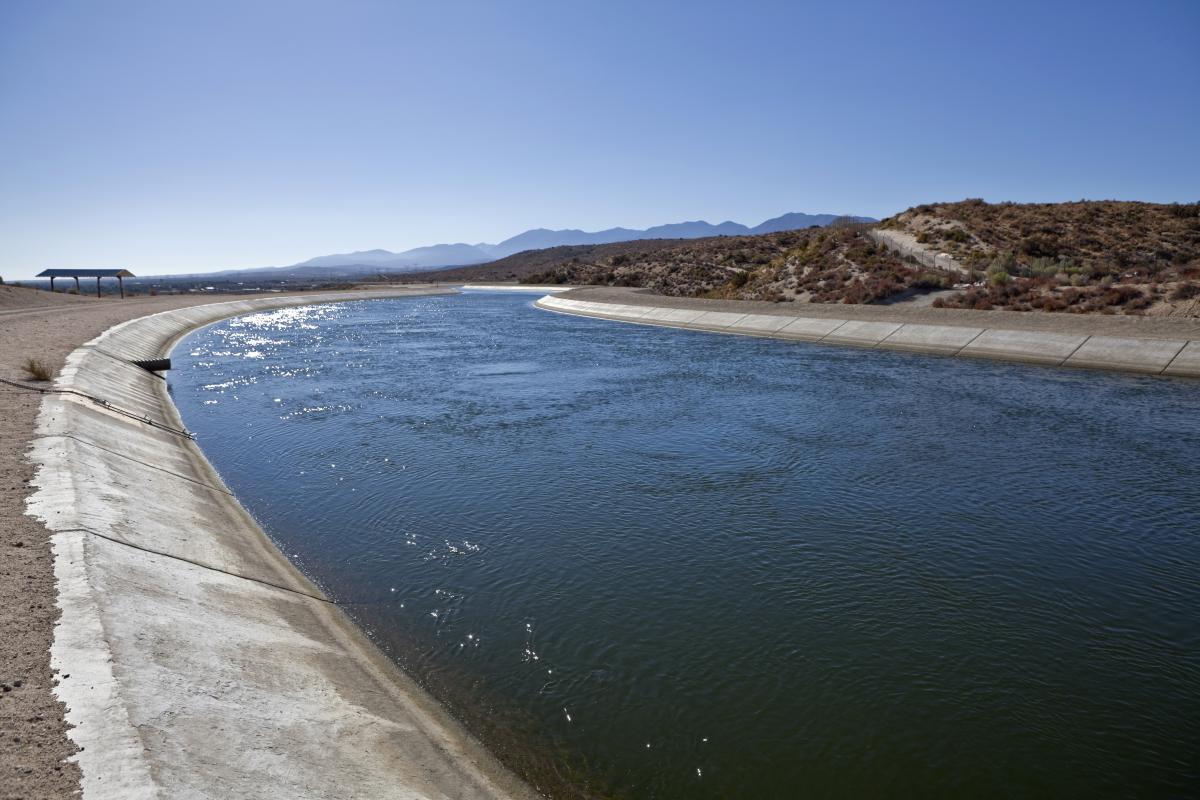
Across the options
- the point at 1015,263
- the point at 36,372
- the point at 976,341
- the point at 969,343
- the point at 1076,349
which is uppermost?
the point at 1015,263

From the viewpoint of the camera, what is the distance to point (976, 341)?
35.0m

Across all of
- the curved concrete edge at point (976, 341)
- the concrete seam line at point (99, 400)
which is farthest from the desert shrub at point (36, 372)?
the curved concrete edge at point (976, 341)

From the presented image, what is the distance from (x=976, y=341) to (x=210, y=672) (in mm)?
37327

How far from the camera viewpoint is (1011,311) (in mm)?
38312

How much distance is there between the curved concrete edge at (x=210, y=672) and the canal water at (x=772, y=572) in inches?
28.8

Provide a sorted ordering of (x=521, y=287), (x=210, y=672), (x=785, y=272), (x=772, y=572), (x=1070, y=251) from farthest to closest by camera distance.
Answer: (x=521, y=287), (x=785, y=272), (x=1070, y=251), (x=772, y=572), (x=210, y=672)

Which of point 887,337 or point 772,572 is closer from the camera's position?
point 772,572

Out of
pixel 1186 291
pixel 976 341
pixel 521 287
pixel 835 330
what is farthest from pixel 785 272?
pixel 521 287

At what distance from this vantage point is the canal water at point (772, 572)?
7.31 metres

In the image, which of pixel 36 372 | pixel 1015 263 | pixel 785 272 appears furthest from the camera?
pixel 785 272

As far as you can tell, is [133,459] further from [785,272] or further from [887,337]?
[785,272]

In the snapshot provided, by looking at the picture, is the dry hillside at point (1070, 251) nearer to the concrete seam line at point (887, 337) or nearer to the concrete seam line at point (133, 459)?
the concrete seam line at point (887, 337)

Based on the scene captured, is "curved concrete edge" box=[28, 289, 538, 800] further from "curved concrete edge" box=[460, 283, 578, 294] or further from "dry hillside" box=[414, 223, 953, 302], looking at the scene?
"curved concrete edge" box=[460, 283, 578, 294]

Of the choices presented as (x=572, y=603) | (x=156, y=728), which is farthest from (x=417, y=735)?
(x=572, y=603)
